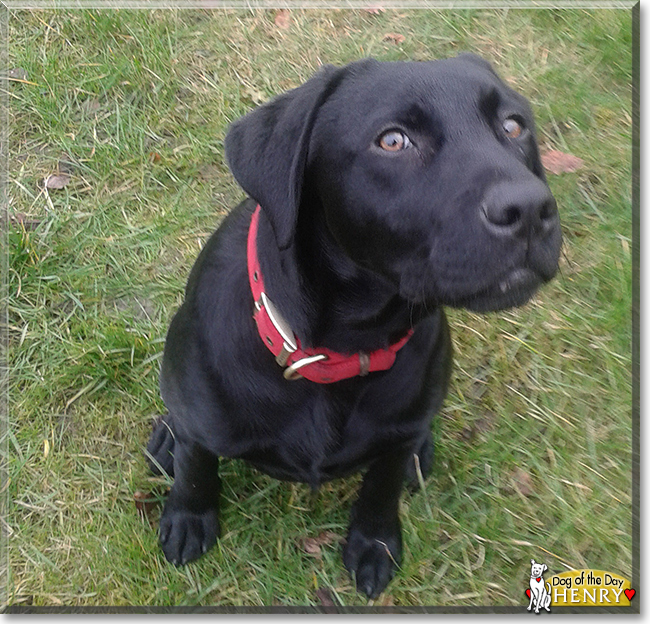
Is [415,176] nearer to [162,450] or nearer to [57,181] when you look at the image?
[162,450]

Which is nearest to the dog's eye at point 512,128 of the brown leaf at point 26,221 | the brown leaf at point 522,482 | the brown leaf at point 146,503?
the brown leaf at point 522,482

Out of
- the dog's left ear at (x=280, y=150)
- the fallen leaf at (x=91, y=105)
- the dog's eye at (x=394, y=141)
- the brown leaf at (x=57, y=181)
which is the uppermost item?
the dog's eye at (x=394, y=141)

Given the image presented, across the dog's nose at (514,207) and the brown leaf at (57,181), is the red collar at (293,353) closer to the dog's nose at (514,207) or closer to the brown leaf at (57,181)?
the dog's nose at (514,207)

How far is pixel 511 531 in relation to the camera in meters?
2.51

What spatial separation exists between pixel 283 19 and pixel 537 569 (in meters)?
3.01

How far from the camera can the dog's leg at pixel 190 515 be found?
2262 mm

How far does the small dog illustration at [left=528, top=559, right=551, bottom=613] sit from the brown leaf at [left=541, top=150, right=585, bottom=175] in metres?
1.89

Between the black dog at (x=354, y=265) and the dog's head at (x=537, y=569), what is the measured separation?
25.3 inches

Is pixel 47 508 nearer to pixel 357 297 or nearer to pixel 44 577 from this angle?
pixel 44 577

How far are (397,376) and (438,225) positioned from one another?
591 mm

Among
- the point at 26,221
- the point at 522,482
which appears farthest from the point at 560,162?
the point at 26,221

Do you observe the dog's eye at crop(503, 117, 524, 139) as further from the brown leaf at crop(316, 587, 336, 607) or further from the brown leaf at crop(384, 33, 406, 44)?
the brown leaf at crop(384, 33, 406, 44)

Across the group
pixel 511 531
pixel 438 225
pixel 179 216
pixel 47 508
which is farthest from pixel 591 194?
pixel 47 508

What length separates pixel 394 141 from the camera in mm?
1492
